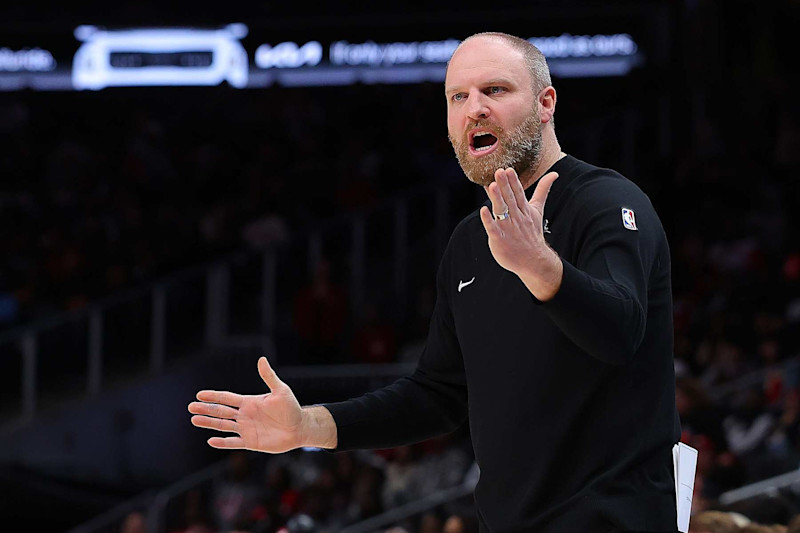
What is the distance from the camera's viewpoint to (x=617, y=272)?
2.45m

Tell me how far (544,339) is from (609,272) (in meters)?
0.25

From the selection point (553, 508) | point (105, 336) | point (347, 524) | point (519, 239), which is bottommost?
point (347, 524)

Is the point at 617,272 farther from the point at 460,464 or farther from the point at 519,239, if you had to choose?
the point at 460,464

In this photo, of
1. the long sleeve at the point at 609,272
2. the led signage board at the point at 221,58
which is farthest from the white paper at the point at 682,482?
the led signage board at the point at 221,58

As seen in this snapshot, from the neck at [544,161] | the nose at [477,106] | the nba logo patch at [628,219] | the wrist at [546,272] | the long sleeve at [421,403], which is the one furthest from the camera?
the long sleeve at [421,403]

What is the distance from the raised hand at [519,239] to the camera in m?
2.29

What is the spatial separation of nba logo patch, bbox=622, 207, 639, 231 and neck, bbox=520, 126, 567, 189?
1.12 feet

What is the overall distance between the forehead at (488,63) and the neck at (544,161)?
6.4 inches

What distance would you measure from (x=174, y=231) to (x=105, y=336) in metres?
2.10

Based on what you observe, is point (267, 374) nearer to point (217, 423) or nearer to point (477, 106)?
point (217, 423)

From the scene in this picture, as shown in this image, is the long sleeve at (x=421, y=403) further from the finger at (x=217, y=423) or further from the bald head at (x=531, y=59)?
the bald head at (x=531, y=59)

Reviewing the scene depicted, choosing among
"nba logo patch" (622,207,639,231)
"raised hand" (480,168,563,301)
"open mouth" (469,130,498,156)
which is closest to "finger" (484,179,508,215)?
"raised hand" (480,168,563,301)

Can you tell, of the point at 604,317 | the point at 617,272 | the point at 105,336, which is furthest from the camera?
the point at 105,336

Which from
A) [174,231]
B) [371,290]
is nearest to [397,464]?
[371,290]
